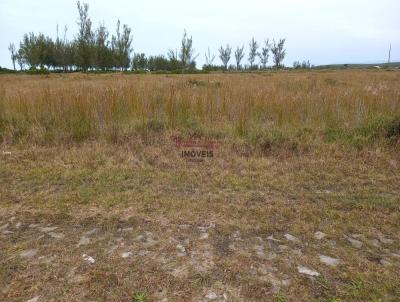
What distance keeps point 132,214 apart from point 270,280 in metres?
1.36

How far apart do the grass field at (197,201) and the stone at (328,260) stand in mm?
28

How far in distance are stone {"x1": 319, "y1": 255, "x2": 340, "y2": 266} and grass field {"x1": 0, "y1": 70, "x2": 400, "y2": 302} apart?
0.03 metres

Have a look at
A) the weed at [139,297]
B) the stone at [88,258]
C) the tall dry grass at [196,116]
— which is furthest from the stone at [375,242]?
the tall dry grass at [196,116]

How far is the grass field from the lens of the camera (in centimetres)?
184

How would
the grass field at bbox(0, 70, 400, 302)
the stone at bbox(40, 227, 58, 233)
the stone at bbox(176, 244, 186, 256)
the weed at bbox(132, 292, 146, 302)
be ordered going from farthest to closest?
the stone at bbox(40, 227, 58, 233)
the stone at bbox(176, 244, 186, 256)
the grass field at bbox(0, 70, 400, 302)
the weed at bbox(132, 292, 146, 302)

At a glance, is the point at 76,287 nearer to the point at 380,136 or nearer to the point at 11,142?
the point at 11,142

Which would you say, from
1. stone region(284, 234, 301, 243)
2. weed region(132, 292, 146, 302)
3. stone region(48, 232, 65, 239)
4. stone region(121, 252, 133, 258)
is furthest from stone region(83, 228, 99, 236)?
stone region(284, 234, 301, 243)

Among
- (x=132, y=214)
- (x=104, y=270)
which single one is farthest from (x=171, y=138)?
(x=104, y=270)

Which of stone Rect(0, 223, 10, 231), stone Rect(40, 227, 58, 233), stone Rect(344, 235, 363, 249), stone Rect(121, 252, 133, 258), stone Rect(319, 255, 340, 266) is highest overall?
stone Rect(0, 223, 10, 231)

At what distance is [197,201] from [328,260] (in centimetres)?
130

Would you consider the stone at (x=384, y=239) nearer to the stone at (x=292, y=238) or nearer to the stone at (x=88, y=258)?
the stone at (x=292, y=238)

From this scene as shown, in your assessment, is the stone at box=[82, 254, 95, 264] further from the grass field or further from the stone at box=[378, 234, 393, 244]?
the stone at box=[378, 234, 393, 244]

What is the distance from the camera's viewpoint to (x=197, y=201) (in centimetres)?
289

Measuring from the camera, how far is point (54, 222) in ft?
8.34
